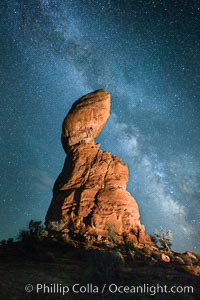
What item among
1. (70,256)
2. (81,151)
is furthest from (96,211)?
(81,151)

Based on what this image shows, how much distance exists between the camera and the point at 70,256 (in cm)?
1848

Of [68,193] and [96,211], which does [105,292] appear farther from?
[68,193]

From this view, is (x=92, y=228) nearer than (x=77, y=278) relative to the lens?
No

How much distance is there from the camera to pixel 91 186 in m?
27.7

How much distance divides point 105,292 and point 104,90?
3126 cm

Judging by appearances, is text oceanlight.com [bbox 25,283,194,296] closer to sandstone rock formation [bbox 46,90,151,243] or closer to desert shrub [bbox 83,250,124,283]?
desert shrub [bbox 83,250,124,283]

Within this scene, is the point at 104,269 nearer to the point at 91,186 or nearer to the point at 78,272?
the point at 78,272

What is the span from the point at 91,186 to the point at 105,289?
52.6ft

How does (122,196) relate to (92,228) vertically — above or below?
above

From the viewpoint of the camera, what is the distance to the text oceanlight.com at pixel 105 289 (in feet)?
36.4

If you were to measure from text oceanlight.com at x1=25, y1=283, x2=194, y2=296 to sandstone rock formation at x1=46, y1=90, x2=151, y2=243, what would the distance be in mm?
9840

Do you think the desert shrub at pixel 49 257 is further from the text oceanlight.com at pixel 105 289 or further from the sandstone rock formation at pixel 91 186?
the text oceanlight.com at pixel 105 289

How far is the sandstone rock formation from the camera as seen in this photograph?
2455cm

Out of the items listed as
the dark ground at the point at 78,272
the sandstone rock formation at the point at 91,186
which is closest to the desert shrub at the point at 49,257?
the dark ground at the point at 78,272
